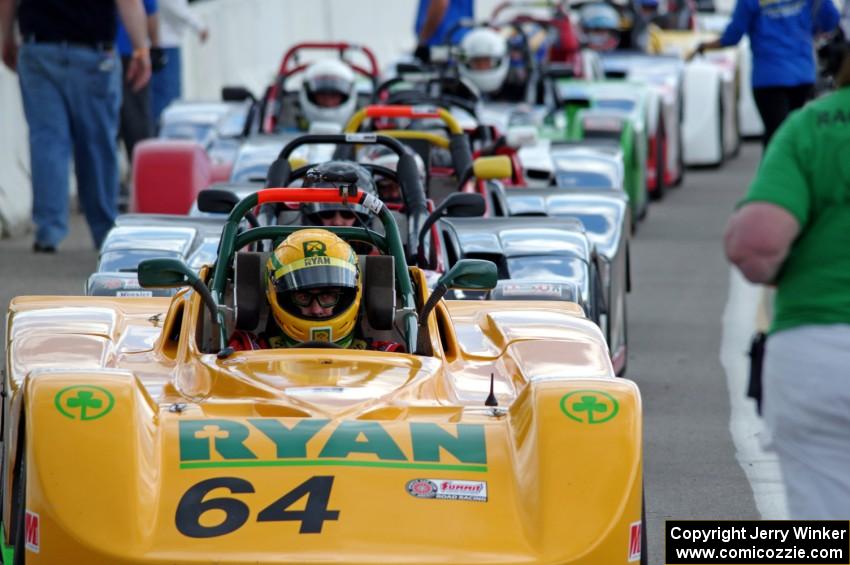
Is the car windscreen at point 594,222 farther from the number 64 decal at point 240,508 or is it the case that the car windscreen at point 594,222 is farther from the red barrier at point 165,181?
the number 64 decal at point 240,508

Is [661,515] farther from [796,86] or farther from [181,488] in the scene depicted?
[796,86]

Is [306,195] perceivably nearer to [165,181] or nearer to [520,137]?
[165,181]

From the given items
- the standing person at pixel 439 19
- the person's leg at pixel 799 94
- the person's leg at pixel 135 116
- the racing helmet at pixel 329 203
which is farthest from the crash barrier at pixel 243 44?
the racing helmet at pixel 329 203

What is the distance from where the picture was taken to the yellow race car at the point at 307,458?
5637mm

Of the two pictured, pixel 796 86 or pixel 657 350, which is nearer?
pixel 657 350

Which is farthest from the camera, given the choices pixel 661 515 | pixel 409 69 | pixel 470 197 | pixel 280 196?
pixel 409 69

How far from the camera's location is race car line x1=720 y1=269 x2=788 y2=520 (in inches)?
318

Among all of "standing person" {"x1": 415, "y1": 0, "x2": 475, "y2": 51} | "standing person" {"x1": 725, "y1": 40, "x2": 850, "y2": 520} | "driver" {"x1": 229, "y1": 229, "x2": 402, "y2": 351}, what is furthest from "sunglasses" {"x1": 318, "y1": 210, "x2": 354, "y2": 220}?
"standing person" {"x1": 415, "y1": 0, "x2": 475, "y2": 51}

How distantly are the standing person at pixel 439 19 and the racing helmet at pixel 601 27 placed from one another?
247 cm

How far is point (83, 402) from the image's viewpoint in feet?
19.5

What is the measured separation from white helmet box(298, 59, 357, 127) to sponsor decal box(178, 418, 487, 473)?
926 cm

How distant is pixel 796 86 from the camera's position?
1464 centimetres

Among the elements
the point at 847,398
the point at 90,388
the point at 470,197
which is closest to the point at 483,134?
the point at 470,197

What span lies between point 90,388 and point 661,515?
2572 millimetres
